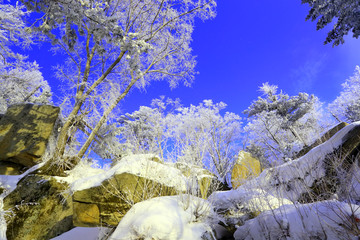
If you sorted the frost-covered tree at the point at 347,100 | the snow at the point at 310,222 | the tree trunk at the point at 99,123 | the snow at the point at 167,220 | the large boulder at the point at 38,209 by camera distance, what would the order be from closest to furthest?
the snow at the point at 310,222 → the snow at the point at 167,220 → the large boulder at the point at 38,209 → the tree trunk at the point at 99,123 → the frost-covered tree at the point at 347,100

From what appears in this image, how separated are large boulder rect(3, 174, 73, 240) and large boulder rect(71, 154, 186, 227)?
1274 mm

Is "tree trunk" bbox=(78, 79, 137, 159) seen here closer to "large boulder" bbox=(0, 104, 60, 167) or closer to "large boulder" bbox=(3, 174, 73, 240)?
"large boulder" bbox=(0, 104, 60, 167)

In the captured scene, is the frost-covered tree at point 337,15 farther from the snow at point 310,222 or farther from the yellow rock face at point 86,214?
the yellow rock face at point 86,214

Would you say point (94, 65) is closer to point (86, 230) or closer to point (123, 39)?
point (123, 39)

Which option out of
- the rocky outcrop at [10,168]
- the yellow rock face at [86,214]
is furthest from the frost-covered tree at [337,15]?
the rocky outcrop at [10,168]

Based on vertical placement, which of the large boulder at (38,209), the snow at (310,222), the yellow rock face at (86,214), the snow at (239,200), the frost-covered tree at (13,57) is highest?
the frost-covered tree at (13,57)

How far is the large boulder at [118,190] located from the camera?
11.5 ft

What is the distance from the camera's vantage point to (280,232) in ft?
7.64

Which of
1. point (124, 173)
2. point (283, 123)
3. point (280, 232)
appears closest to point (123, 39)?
point (124, 173)

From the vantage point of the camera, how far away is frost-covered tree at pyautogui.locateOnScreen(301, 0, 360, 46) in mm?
6807

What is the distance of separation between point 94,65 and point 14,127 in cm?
368

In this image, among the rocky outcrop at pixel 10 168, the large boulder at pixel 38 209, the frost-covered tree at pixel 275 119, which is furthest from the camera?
the frost-covered tree at pixel 275 119

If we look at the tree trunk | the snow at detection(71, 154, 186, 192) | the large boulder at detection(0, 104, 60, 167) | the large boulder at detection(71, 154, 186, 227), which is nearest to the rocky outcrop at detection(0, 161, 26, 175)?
the large boulder at detection(0, 104, 60, 167)

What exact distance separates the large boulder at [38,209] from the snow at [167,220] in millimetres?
3287
